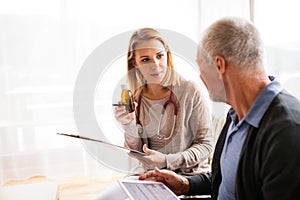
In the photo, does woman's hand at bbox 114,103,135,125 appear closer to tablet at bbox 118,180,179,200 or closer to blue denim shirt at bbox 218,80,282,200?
tablet at bbox 118,180,179,200

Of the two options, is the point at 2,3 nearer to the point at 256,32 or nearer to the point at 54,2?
the point at 54,2

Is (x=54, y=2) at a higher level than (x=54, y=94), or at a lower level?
higher

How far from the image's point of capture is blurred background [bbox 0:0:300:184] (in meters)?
2.05

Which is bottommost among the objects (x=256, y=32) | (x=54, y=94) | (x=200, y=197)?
(x=200, y=197)

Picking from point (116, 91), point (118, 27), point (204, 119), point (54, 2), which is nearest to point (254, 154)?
point (204, 119)

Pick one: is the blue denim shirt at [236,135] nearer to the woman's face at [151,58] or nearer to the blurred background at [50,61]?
the woman's face at [151,58]

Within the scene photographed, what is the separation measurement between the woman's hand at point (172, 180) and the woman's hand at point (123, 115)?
0.76 ft

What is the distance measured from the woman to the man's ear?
354 mm

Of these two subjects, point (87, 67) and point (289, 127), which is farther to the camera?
point (87, 67)

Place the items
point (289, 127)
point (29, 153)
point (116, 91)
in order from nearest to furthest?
1. point (289, 127)
2. point (116, 91)
3. point (29, 153)

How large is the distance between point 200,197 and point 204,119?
0.98ft

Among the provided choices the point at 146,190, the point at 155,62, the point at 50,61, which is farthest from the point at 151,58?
the point at 50,61

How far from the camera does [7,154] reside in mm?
2100

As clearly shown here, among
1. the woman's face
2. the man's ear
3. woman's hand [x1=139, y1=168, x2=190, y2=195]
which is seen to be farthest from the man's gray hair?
woman's hand [x1=139, y1=168, x2=190, y2=195]
